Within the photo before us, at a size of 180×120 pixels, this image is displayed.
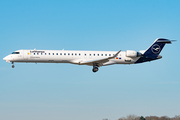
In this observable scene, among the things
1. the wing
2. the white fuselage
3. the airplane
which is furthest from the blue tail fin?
the white fuselage

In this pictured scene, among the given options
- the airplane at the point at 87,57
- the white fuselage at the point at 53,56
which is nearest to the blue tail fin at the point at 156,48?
the airplane at the point at 87,57

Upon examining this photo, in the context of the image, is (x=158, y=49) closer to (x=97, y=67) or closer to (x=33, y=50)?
(x=97, y=67)

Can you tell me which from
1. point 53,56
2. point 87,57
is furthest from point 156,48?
point 53,56

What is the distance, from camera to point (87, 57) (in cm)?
4203

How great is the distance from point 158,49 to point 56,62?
16.1m

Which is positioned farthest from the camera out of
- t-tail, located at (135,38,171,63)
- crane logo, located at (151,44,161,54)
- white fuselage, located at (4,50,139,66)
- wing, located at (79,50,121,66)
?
crane logo, located at (151,44,161,54)

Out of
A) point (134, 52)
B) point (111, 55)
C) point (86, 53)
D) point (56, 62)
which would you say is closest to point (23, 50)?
point (56, 62)

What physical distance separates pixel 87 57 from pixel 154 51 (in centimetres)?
1083

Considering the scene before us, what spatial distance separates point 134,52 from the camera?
142 feet

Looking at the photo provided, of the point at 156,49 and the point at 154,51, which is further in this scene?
the point at 156,49

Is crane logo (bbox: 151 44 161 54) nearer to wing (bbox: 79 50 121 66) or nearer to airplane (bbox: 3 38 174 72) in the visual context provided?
airplane (bbox: 3 38 174 72)

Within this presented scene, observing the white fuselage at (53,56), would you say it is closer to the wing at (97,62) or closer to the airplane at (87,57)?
the airplane at (87,57)

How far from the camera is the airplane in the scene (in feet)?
134

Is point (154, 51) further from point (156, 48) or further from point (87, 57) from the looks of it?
point (87, 57)
